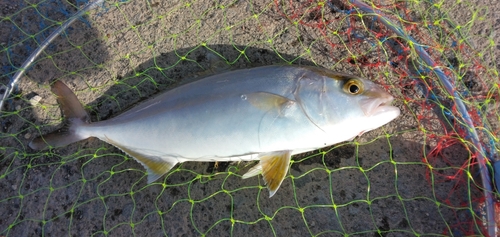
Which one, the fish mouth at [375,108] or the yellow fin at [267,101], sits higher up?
the yellow fin at [267,101]

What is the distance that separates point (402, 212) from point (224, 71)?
1.29 meters

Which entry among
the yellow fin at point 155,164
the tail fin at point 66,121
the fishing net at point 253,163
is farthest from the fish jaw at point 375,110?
the tail fin at point 66,121

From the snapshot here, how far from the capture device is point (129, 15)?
93.5 inches

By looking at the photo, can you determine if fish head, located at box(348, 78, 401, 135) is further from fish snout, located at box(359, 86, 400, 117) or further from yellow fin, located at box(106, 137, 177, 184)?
yellow fin, located at box(106, 137, 177, 184)

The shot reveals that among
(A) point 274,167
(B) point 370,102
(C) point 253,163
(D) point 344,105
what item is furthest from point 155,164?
(B) point 370,102

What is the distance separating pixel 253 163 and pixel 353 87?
73 centimetres

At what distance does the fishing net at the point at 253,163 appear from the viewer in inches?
77.2

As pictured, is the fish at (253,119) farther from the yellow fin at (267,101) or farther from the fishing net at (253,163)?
the fishing net at (253,163)

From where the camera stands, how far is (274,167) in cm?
180

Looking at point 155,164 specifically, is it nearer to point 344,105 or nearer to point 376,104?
point 344,105

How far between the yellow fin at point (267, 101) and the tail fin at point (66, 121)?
1.05 m

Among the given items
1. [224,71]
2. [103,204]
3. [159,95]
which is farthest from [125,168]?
[224,71]

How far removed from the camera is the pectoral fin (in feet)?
5.88

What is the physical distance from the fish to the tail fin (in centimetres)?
8
